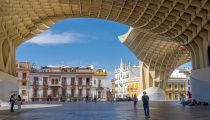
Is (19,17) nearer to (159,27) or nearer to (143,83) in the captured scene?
(159,27)

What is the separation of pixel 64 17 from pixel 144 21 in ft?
43.2

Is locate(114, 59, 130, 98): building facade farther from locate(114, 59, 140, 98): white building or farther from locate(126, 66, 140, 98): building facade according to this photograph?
locate(126, 66, 140, 98): building facade

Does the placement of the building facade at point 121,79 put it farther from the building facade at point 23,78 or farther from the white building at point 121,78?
the building facade at point 23,78

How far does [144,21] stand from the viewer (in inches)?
1730

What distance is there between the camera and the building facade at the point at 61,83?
327 feet

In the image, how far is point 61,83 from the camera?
10000 centimetres

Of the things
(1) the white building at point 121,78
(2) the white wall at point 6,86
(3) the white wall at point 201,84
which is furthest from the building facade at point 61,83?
(3) the white wall at point 201,84

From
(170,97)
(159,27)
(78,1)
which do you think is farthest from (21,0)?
(170,97)

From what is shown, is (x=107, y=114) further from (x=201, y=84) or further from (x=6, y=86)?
(x=6, y=86)

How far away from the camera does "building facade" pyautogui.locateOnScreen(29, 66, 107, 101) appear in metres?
99.6

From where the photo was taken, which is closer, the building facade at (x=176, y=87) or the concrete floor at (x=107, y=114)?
the concrete floor at (x=107, y=114)

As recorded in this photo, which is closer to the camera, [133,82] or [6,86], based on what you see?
[6,86]

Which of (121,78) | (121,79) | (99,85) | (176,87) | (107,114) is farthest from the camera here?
(121,78)

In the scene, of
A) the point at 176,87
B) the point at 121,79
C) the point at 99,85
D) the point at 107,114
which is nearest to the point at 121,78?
the point at 121,79
